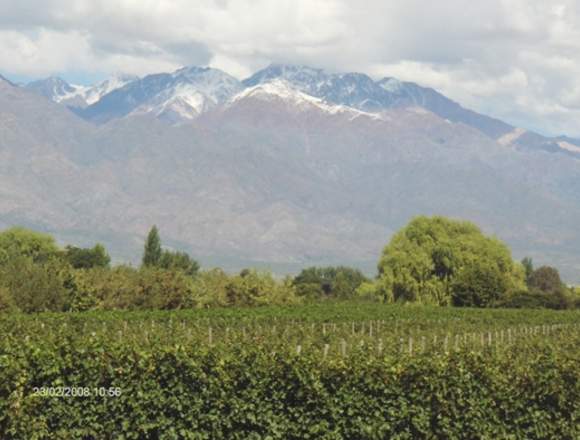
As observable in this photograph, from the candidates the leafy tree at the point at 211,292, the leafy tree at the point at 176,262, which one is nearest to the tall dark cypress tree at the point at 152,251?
the leafy tree at the point at 176,262

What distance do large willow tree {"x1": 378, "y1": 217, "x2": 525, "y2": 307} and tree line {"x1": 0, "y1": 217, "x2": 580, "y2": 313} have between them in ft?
0.44

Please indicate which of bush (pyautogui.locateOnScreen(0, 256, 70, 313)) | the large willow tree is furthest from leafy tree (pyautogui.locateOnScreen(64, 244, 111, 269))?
bush (pyautogui.locateOnScreen(0, 256, 70, 313))

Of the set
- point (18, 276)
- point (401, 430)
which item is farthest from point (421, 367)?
point (18, 276)

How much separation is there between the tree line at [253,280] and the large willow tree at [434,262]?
13 cm

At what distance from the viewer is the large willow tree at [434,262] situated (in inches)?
4737

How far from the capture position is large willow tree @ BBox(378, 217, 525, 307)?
120 metres

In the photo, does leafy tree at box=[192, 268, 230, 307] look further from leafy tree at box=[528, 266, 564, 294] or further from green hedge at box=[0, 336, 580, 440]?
leafy tree at box=[528, 266, 564, 294]

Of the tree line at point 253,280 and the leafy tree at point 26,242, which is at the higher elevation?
the leafy tree at point 26,242

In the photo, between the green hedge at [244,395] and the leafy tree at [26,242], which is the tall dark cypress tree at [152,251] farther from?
the green hedge at [244,395]

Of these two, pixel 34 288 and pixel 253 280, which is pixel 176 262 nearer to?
pixel 253 280

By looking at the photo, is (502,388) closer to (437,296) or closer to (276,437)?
(276,437)

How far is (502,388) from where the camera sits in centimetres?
2584

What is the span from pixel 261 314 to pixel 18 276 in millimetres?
18591

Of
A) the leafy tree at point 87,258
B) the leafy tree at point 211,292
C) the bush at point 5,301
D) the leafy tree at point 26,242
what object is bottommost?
the bush at point 5,301
